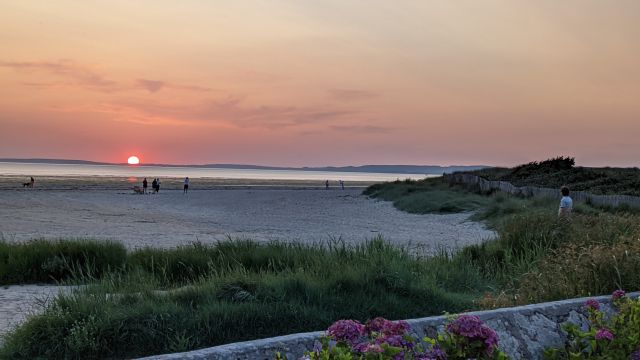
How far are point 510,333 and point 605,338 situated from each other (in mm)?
607

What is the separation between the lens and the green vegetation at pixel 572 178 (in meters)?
28.6

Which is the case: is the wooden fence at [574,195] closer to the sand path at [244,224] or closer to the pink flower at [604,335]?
the sand path at [244,224]

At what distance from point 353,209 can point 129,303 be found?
95.7ft

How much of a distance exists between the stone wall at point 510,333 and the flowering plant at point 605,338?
0.44 ft

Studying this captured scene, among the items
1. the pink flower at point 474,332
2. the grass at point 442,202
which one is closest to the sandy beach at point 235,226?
the grass at point 442,202

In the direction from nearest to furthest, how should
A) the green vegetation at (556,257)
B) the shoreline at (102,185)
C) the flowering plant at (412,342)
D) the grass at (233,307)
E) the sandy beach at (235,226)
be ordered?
1. the flowering plant at (412,342)
2. the grass at (233,307)
3. the green vegetation at (556,257)
4. the sandy beach at (235,226)
5. the shoreline at (102,185)

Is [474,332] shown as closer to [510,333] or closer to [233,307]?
[510,333]

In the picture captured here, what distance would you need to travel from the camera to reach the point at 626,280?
573 centimetres

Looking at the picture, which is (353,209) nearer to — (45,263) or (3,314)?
(45,263)

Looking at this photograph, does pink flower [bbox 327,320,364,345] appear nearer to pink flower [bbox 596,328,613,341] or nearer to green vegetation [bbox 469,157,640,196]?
pink flower [bbox 596,328,613,341]

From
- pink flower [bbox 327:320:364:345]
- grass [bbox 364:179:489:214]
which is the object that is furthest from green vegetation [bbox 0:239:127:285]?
grass [bbox 364:179:489:214]

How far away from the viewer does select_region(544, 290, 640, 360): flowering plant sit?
11.0ft

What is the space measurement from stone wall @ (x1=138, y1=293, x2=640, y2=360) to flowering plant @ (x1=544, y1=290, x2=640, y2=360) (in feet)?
0.44

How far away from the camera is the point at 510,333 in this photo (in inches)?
149
